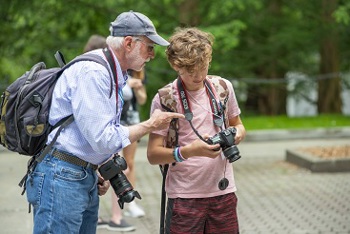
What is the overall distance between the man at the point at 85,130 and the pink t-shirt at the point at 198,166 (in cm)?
42

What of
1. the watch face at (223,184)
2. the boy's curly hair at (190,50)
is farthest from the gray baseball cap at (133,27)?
the watch face at (223,184)

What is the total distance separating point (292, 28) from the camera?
71.5 feet

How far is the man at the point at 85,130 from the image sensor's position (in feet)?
12.9

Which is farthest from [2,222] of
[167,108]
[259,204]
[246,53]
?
[246,53]

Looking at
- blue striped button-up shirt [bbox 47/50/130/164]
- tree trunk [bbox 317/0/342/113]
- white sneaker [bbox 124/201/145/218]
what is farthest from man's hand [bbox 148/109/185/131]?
tree trunk [bbox 317/0/342/113]

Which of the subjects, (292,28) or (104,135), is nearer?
(104,135)

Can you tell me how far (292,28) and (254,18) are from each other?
3.53 ft

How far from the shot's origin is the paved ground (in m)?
7.82

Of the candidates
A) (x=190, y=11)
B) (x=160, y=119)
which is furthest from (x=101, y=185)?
(x=190, y=11)

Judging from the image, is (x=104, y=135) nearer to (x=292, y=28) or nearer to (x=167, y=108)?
(x=167, y=108)

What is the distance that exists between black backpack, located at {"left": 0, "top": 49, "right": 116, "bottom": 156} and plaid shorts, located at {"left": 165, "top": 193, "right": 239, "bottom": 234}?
92cm

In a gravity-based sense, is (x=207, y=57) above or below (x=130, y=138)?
above

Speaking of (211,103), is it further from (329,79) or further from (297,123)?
(329,79)

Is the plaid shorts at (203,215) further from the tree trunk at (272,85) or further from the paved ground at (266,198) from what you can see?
the tree trunk at (272,85)
